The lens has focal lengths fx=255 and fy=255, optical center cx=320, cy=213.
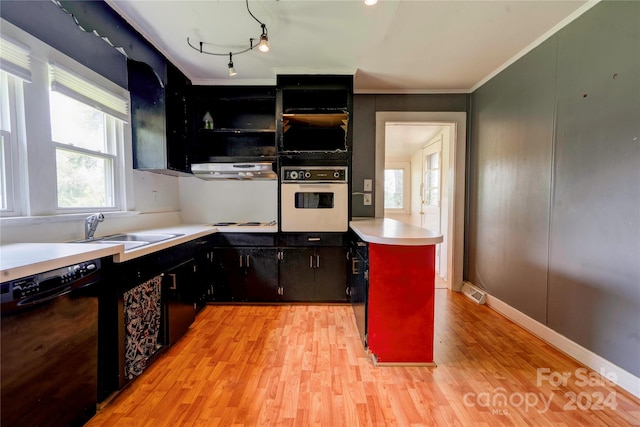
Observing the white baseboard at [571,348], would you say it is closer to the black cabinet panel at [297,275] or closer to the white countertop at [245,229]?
the black cabinet panel at [297,275]

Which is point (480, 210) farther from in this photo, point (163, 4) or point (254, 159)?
point (163, 4)

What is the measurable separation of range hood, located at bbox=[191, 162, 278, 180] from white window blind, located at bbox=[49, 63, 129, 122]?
762mm

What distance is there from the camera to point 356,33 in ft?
6.66

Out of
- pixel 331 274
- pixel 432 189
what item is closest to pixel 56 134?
pixel 331 274

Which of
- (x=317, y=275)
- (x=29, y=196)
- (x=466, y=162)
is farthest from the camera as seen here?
(x=466, y=162)

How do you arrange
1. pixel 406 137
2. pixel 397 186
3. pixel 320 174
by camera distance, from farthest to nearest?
pixel 397 186
pixel 406 137
pixel 320 174

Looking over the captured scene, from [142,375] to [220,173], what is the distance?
191cm

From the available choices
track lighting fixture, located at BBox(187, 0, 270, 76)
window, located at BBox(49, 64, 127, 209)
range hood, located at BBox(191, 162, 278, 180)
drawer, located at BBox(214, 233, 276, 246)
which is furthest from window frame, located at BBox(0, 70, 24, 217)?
drawer, located at BBox(214, 233, 276, 246)

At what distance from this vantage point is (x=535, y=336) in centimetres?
216

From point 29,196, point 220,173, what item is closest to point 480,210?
point 220,173

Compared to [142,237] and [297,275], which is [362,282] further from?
[142,237]

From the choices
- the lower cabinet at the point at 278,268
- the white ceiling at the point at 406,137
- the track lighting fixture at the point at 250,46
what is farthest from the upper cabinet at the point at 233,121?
the white ceiling at the point at 406,137

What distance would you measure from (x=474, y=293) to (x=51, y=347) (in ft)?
11.5

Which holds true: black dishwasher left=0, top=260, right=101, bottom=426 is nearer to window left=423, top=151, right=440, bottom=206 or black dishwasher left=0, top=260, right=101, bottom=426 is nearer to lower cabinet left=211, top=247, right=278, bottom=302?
lower cabinet left=211, top=247, right=278, bottom=302
